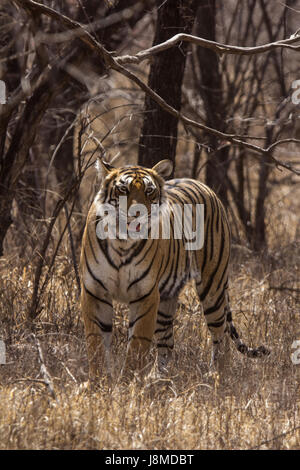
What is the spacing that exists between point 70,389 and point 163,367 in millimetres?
957

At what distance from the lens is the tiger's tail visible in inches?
207

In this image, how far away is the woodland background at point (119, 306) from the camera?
13.0 feet

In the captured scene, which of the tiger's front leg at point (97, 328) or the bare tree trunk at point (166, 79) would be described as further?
the bare tree trunk at point (166, 79)

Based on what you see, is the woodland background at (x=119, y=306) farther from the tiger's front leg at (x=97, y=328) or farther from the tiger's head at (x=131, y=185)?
the tiger's head at (x=131, y=185)

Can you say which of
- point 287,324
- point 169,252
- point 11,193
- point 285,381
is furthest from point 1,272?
point 285,381

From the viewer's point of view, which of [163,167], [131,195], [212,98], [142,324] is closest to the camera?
[131,195]

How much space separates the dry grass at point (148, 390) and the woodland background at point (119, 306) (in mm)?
10

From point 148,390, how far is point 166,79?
296 cm

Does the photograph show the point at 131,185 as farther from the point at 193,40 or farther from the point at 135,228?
the point at 193,40

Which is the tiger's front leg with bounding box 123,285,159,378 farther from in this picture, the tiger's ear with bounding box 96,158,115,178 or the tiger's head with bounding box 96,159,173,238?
the tiger's ear with bounding box 96,158,115,178

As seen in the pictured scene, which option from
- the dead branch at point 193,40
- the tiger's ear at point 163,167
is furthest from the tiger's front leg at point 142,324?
the dead branch at point 193,40

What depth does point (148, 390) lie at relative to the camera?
4371 mm

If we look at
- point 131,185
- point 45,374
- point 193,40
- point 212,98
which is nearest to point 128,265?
point 131,185

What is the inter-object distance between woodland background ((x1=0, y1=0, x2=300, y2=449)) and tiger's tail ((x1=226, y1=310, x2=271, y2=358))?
10cm
